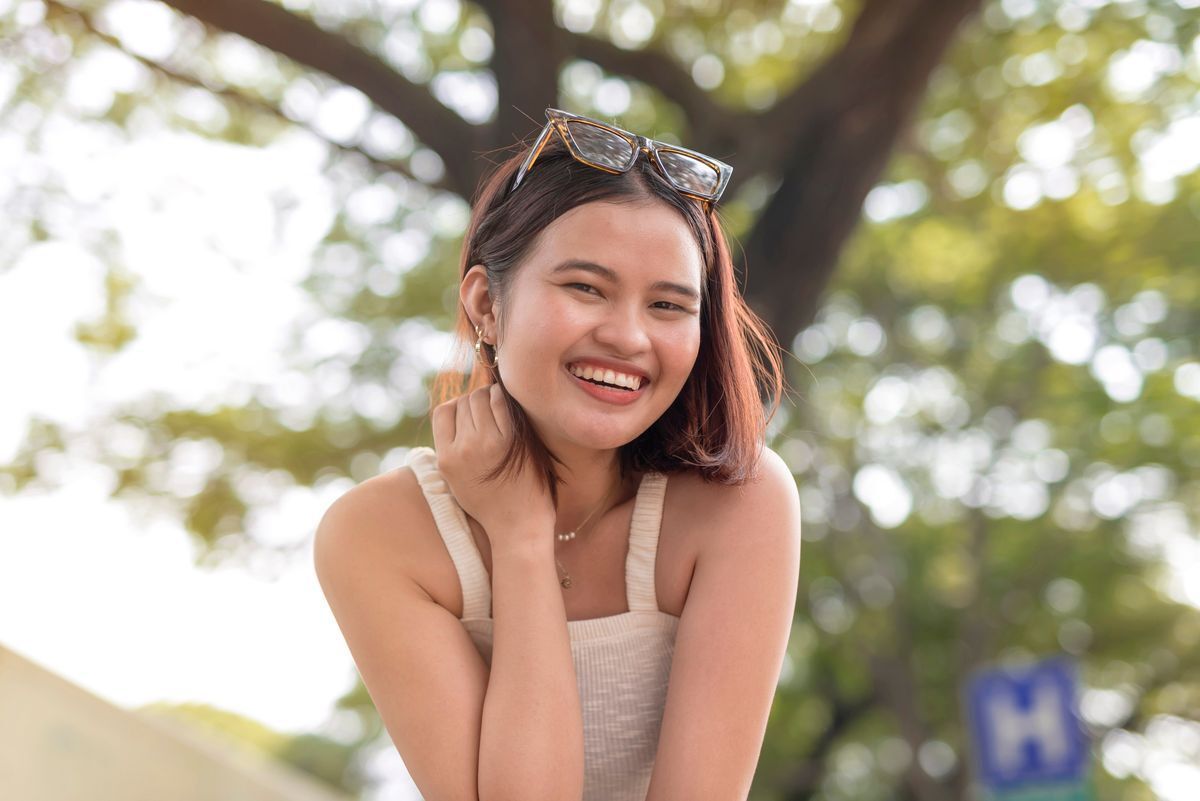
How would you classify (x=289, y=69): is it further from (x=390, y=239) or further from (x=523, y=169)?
(x=523, y=169)

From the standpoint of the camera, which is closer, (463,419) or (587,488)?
(463,419)

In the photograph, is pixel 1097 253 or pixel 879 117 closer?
pixel 879 117

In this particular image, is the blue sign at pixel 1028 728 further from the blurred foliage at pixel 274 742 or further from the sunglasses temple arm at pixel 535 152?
the blurred foliage at pixel 274 742

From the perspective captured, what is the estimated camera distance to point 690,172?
7.81 ft

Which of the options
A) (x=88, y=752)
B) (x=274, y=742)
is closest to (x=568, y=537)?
(x=88, y=752)

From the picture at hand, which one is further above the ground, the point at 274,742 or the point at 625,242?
the point at 625,242

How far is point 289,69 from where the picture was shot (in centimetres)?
854

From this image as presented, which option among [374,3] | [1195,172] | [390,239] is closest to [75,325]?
[390,239]

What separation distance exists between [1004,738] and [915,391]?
25.1 feet

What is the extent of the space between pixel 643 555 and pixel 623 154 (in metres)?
0.81

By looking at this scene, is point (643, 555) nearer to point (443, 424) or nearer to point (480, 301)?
point (443, 424)

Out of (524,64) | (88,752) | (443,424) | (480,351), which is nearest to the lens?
(443,424)

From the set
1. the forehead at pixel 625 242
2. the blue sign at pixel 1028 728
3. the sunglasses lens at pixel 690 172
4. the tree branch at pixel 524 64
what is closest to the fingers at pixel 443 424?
the forehead at pixel 625 242

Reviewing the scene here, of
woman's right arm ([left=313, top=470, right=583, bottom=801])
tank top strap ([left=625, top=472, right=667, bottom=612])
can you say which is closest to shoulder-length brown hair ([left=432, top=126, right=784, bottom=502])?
tank top strap ([left=625, top=472, right=667, bottom=612])
